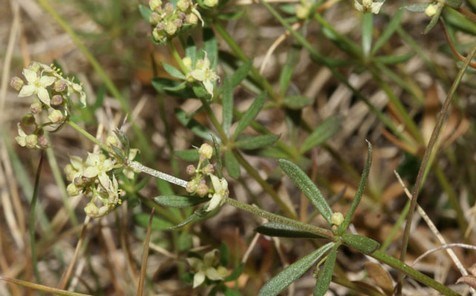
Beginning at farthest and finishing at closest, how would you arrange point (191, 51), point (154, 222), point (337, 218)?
1. point (154, 222)
2. point (191, 51)
3. point (337, 218)

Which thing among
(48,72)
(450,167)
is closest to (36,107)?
(48,72)

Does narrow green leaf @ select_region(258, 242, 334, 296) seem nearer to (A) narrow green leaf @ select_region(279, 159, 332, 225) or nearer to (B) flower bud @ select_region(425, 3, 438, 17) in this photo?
(A) narrow green leaf @ select_region(279, 159, 332, 225)

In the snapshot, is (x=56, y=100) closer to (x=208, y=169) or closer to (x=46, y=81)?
(x=46, y=81)

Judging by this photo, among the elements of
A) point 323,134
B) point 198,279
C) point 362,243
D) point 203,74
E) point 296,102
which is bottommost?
point 198,279

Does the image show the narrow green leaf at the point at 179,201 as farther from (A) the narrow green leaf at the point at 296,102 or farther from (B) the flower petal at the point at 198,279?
(A) the narrow green leaf at the point at 296,102

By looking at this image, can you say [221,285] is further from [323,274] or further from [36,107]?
[36,107]

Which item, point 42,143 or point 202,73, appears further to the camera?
point 202,73

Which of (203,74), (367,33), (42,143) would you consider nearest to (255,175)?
(203,74)

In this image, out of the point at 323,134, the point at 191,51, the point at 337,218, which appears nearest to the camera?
the point at 337,218
